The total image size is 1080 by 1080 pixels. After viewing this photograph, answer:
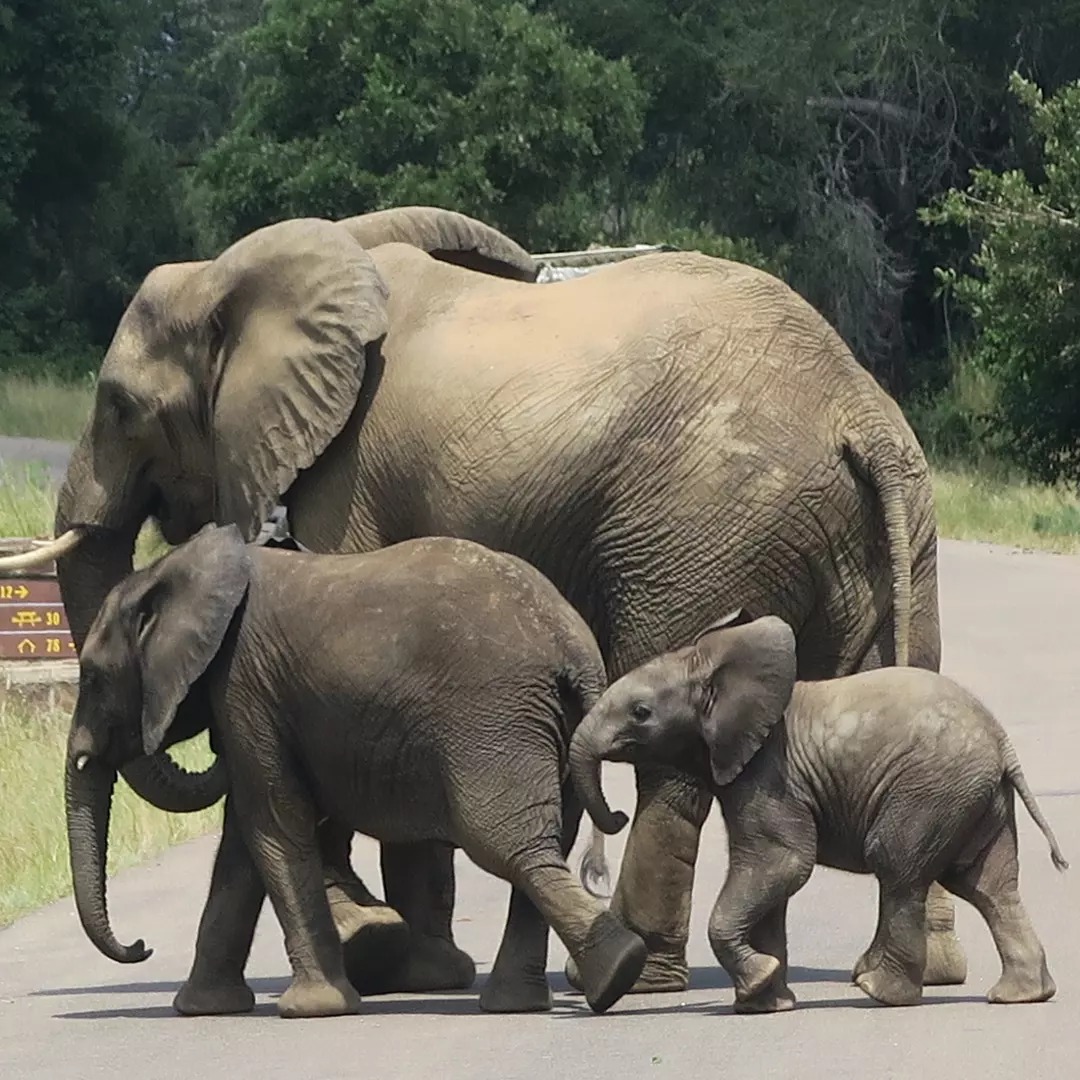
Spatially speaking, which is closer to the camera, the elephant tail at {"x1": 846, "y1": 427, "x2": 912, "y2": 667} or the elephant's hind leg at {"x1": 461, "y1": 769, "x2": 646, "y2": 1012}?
the elephant's hind leg at {"x1": 461, "y1": 769, "x2": 646, "y2": 1012}

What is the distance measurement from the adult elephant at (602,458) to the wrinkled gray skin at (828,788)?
0.57m

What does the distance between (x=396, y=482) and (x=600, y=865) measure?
7.08 feet

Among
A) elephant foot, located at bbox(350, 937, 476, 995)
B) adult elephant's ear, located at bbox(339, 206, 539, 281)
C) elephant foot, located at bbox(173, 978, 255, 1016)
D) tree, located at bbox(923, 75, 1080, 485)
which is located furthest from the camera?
tree, located at bbox(923, 75, 1080, 485)

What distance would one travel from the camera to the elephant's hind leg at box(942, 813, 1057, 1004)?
7.14m

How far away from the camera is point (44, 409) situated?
35.1m

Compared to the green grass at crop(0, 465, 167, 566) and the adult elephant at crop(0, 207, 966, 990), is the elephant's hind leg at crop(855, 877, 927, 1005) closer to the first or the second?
the adult elephant at crop(0, 207, 966, 990)

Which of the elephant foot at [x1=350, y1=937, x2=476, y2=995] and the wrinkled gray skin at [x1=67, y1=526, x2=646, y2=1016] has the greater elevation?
the wrinkled gray skin at [x1=67, y1=526, x2=646, y2=1016]

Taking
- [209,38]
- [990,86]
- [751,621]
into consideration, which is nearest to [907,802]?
[751,621]

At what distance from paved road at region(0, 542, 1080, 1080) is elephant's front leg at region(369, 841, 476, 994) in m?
0.15

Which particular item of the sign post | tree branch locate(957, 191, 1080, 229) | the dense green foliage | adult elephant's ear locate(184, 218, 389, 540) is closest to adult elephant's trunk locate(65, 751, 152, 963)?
adult elephant's ear locate(184, 218, 389, 540)

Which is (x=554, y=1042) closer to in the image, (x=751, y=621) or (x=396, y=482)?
(x=751, y=621)

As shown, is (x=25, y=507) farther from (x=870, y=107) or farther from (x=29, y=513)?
(x=870, y=107)

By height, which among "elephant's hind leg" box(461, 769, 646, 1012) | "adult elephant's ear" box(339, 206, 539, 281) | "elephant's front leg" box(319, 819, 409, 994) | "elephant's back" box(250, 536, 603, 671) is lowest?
"elephant's front leg" box(319, 819, 409, 994)

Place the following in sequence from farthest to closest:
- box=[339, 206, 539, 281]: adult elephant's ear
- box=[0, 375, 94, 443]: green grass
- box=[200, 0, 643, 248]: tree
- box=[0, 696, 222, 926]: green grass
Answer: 1. box=[0, 375, 94, 443]: green grass
2. box=[200, 0, 643, 248]: tree
3. box=[0, 696, 222, 926]: green grass
4. box=[339, 206, 539, 281]: adult elephant's ear
